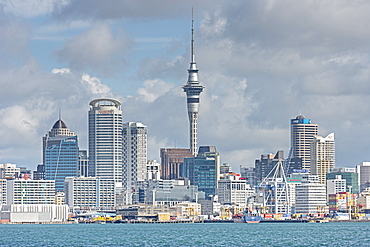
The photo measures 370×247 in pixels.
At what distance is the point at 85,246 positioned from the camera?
179875mm

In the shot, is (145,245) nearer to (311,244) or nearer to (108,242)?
(108,242)

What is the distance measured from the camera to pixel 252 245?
18275 cm

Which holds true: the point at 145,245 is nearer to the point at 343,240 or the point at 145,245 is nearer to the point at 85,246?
the point at 85,246

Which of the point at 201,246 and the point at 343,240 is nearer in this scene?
the point at 201,246

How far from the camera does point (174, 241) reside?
198875 mm

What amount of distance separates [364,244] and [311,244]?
34.9ft

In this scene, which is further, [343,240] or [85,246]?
[343,240]

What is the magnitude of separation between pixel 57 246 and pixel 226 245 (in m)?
30.2

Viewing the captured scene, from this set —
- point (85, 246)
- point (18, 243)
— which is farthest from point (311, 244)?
point (18, 243)

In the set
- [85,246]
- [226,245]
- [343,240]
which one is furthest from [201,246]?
[343,240]

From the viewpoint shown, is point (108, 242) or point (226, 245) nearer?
point (226, 245)

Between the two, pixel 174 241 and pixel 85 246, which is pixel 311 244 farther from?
pixel 85 246

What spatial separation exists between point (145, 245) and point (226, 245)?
14.5m

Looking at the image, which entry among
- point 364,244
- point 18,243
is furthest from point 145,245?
point 364,244
